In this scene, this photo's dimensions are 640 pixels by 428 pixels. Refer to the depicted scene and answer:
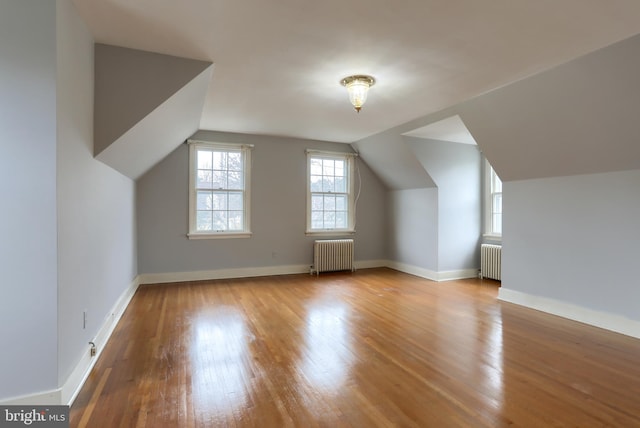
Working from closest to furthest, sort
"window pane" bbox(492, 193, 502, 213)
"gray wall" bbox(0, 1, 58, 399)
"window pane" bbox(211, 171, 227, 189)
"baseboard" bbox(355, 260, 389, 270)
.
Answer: "gray wall" bbox(0, 1, 58, 399)
"window pane" bbox(211, 171, 227, 189)
"window pane" bbox(492, 193, 502, 213)
"baseboard" bbox(355, 260, 389, 270)

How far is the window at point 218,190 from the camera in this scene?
216 inches

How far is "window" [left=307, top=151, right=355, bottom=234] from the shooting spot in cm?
636

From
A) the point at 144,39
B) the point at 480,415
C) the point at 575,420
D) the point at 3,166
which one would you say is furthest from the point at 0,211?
the point at 575,420

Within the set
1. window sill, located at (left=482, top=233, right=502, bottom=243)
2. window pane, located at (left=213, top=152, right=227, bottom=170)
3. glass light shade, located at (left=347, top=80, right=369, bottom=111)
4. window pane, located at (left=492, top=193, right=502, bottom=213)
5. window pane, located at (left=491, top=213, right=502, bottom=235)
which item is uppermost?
glass light shade, located at (left=347, top=80, right=369, bottom=111)

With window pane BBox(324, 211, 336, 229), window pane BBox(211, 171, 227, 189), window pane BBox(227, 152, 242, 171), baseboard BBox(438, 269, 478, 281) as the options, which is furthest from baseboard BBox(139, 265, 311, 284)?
baseboard BBox(438, 269, 478, 281)

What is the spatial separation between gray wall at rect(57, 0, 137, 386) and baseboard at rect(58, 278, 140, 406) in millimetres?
59

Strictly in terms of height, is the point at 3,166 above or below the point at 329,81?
below

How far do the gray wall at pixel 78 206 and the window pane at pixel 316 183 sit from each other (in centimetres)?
373

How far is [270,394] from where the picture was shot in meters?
2.14

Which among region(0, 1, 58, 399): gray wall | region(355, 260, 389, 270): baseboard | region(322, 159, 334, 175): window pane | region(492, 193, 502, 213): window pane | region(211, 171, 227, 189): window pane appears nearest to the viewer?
region(0, 1, 58, 399): gray wall

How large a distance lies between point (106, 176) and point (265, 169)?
10.2ft

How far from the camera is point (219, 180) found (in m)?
5.69

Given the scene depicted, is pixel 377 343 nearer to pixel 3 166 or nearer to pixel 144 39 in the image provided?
pixel 3 166

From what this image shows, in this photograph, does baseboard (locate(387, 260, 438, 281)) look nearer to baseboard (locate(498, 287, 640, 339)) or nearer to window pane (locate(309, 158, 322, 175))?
baseboard (locate(498, 287, 640, 339))
